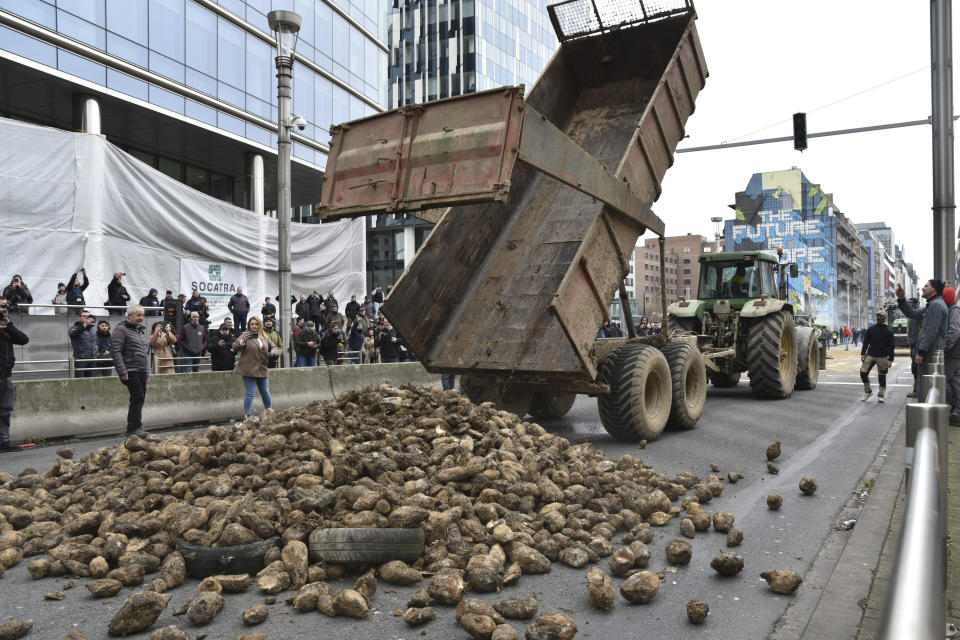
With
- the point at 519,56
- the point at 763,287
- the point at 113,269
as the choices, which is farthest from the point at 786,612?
the point at 519,56

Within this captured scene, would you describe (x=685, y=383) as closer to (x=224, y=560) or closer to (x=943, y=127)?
(x=943, y=127)

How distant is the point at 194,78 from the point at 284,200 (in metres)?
11.8

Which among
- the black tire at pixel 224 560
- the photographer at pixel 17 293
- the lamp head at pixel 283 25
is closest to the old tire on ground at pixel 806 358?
the lamp head at pixel 283 25

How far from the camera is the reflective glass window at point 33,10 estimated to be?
646 inches

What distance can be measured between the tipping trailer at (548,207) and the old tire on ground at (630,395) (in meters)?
0.02

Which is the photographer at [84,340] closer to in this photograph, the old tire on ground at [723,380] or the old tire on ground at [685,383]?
the old tire on ground at [685,383]

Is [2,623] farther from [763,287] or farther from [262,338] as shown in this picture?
[763,287]

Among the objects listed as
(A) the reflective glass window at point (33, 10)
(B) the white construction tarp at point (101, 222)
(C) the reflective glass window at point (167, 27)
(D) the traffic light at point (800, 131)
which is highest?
(C) the reflective glass window at point (167, 27)

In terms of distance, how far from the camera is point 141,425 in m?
9.56

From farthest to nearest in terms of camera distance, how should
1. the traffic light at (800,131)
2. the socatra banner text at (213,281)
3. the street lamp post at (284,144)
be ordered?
the socatra banner text at (213,281), the traffic light at (800,131), the street lamp post at (284,144)

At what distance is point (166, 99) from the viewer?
20828mm

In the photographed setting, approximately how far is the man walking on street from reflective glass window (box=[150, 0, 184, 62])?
49.3 feet

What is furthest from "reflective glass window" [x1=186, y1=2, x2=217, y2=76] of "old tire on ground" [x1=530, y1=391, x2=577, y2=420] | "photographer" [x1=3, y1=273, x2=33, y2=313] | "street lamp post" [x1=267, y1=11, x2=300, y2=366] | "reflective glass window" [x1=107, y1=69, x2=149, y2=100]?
"old tire on ground" [x1=530, y1=391, x2=577, y2=420]

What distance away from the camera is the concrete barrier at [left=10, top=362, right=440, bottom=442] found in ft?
29.7
